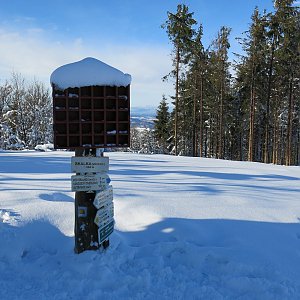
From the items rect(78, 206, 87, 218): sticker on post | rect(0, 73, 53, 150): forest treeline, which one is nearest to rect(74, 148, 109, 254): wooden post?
rect(78, 206, 87, 218): sticker on post

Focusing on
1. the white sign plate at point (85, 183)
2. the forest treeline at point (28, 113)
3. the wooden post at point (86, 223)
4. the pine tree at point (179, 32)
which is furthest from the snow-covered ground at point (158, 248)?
the forest treeline at point (28, 113)

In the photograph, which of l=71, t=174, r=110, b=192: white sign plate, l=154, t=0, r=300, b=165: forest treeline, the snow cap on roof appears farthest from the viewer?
l=154, t=0, r=300, b=165: forest treeline

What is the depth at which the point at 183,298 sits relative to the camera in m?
3.09

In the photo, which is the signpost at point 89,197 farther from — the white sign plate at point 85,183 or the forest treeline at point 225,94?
the forest treeline at point 225,94

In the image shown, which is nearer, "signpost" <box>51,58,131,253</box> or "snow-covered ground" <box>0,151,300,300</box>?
"snow-covered ground" <box>0,151,300,300</box>

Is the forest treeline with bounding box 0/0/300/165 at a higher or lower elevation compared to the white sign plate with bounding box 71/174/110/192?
higher

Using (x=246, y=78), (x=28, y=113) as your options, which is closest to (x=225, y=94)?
(x=246, y=78)

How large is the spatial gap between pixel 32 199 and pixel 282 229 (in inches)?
161

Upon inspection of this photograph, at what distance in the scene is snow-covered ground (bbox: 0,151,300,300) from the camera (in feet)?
10.5

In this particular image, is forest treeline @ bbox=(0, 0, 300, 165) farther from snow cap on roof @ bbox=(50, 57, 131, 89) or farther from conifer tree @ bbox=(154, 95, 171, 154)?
snow cap on roof @ bbox=(50, 57, 131, 89)

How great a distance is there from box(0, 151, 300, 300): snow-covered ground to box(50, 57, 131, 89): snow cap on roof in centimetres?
205

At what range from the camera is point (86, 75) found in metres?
3.50

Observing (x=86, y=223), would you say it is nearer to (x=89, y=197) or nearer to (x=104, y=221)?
(x=104, y=221)

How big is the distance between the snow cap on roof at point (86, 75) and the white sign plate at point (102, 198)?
1.34 metres
